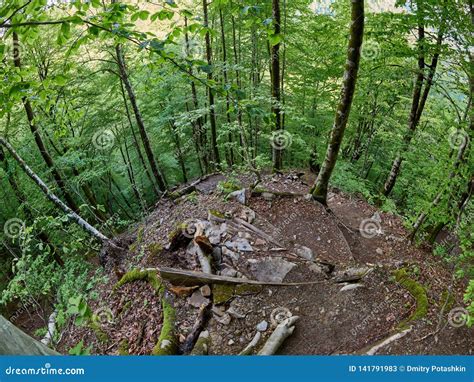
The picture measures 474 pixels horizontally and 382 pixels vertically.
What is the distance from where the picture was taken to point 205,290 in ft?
17.7

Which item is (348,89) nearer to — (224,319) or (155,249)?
(224,319)

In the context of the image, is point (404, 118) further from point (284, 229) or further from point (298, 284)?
point (298, 284)

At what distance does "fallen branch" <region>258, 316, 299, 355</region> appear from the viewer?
434 cm

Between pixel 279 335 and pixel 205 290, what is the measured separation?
1.48 m

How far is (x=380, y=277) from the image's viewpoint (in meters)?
5.25

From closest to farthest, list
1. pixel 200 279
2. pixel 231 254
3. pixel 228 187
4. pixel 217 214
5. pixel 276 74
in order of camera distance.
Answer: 1. pixel 200 279
2. pixel 231 254
3. pixel 217 214
4. pixel 228 187
5. pixel 276 74

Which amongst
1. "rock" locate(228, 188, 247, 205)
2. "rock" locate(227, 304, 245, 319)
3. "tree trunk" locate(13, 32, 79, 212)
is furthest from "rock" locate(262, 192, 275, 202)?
"tree trunk" locate(13, 32, 79, 212)

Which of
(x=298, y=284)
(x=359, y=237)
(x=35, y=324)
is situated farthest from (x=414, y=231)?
(x=35, y=324)

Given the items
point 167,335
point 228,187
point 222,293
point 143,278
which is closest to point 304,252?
point 222,293

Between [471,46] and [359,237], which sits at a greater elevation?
[471,46]

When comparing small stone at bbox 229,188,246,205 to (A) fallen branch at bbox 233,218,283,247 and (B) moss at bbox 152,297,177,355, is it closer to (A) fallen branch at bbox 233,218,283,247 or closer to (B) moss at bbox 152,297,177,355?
(A) fallen branch at bbox 233,218,283,247

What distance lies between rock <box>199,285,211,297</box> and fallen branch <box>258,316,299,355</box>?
51.0 inches

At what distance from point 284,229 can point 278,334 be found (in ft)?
9.17

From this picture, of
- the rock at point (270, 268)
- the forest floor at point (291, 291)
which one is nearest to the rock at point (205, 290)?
the forest floor at point (291, 291)
